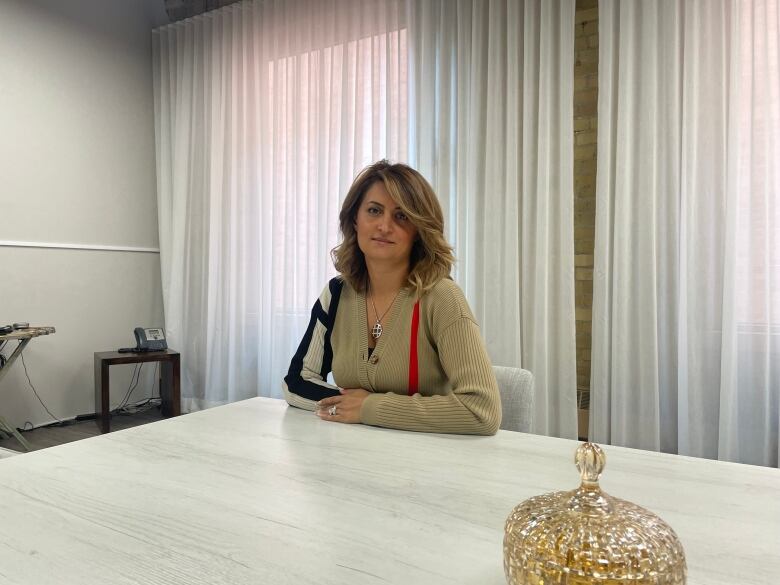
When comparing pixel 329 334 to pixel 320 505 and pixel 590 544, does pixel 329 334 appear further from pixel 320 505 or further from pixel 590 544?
A: pixel 590 544

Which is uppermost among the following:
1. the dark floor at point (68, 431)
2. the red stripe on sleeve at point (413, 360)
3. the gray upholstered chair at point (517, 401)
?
the red stripe on sleeve at point (413, 360)

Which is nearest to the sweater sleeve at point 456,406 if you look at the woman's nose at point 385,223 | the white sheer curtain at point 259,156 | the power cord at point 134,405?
the woman's nose at point 385,223

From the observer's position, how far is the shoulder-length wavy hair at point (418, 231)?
1.58 meters

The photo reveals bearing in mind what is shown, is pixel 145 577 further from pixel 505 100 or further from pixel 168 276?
pixel 168 276

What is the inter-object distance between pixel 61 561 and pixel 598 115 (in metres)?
2.95

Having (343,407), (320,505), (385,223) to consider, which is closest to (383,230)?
(385,223)

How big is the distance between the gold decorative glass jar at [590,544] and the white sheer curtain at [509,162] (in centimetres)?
254

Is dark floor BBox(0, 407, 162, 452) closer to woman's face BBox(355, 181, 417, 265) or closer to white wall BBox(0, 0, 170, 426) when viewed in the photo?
white wall BBox(0, 0, 170, 426)

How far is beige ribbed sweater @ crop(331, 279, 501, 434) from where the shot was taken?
1208mm

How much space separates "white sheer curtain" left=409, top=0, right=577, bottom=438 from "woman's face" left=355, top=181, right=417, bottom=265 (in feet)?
5.12

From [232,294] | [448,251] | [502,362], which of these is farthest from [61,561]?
[232,294]

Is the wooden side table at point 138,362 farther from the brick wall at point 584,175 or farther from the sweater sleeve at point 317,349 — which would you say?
the brick wall at point 584,175

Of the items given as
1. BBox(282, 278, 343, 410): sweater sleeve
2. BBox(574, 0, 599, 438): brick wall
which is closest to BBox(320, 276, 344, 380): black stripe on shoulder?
BBox(282, 278, 343, 410): sweater sleeve

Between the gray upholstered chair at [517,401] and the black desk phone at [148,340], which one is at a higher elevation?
the gray upholstered chair at [517,401]
